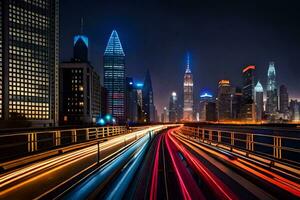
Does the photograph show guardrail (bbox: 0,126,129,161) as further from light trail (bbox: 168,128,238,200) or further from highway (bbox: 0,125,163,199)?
light trail (bbox: 168,128,238,200)

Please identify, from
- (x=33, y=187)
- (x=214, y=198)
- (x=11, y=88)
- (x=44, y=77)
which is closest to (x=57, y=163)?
(x=33, y=187)

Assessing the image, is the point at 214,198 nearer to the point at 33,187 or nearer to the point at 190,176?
the point at 190,176

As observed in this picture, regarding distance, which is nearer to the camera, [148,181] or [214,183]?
[214,183]

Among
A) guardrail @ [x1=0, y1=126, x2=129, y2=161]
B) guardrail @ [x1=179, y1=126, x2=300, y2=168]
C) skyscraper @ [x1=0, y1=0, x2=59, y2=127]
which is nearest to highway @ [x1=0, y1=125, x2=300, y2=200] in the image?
guardrail @ [x1=179, y1=126, x2=300, y2=168]

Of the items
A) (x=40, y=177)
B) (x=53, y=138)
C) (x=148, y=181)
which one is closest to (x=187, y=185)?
(x=148, y=181)

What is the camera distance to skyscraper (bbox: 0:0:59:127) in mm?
170625

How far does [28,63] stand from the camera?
182 meters

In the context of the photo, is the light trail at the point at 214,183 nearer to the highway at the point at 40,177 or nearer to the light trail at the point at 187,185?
the light trail at the point at 187,185

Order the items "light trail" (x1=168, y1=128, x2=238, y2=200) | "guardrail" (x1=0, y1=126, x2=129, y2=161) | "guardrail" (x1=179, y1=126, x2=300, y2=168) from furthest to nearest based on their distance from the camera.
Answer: "guardrail" (x1=179, y1=126, x2=300, y2=168) → "guardrail" (x1=0, y1=126, x2=129, y2=161) → "light trail" (x1=168, y1=128, x2=238, y2=200)

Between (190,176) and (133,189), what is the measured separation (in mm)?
2908

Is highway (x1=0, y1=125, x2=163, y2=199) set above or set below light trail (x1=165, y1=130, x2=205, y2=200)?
above

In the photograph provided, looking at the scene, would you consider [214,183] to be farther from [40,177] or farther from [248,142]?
[248,142]

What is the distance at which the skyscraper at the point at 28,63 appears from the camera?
17062 cm

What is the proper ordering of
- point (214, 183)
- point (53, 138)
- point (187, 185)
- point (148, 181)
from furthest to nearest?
point (53, 138), point (148, 181), point (214, 183), point (187, 185)
